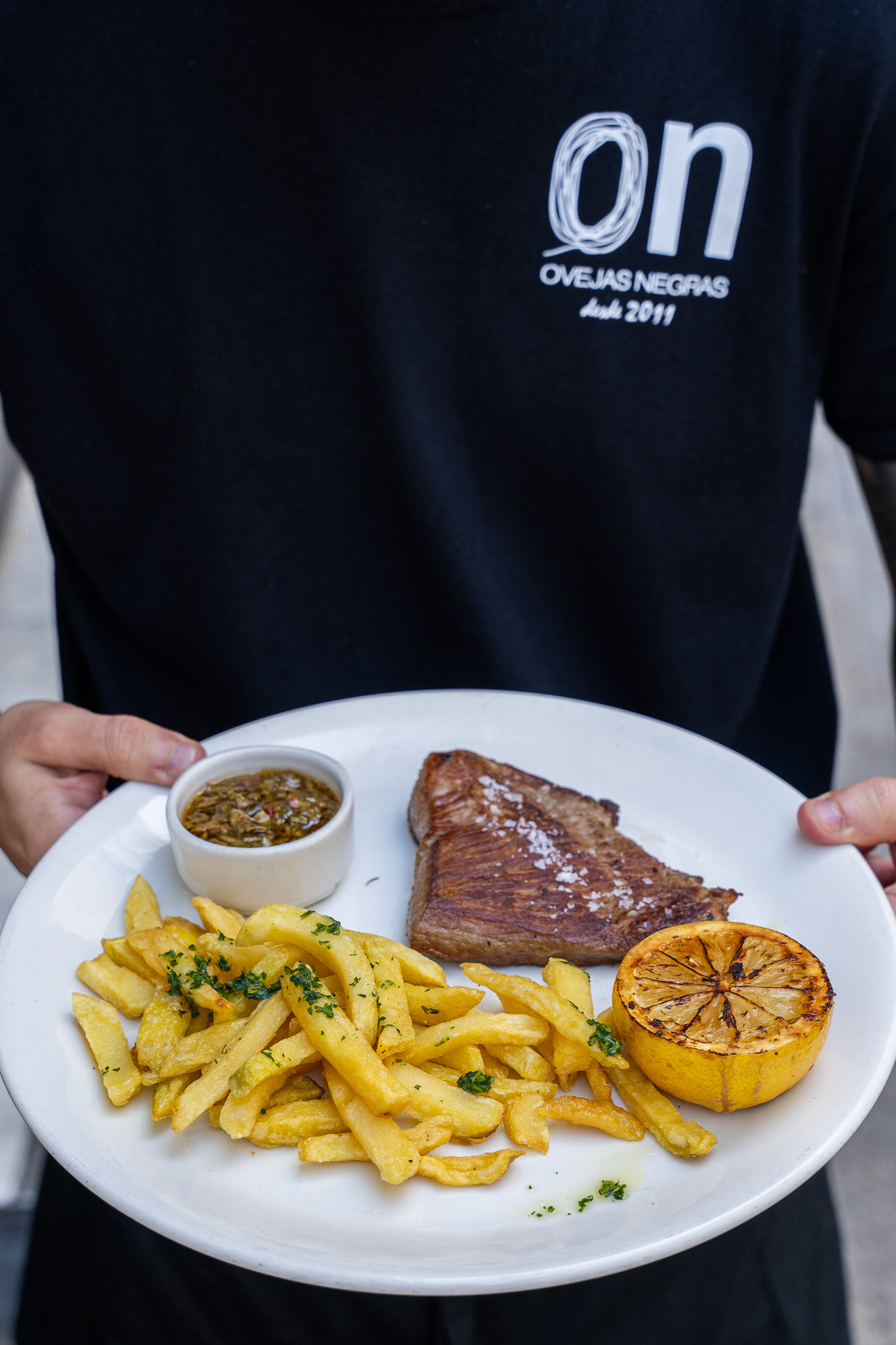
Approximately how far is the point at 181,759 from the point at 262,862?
0.44 meters

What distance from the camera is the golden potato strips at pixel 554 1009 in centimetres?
188

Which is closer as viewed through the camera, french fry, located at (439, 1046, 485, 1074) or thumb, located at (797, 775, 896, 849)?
french fry, located at (439, 1046, 485, 1074)

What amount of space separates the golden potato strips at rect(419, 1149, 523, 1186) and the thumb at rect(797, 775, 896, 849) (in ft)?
3.39

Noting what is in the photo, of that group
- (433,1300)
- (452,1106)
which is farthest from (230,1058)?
(433,1300)

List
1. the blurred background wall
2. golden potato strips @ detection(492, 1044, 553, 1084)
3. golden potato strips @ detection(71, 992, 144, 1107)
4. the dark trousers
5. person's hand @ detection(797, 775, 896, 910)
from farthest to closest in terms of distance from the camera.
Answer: the blurred background wall → the dark trousers → person's hand @ detection(797, 775, 896, 910) → golden potato strips @ detection(492, 1044, 553, 1084) → golden potato strips @ detection(71, 992, 144, 1107)

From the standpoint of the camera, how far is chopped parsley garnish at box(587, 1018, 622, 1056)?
186cm

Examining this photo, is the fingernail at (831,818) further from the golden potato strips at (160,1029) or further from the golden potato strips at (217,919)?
the golden potato strips at (160,1029)

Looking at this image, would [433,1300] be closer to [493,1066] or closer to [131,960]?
[493,1066]

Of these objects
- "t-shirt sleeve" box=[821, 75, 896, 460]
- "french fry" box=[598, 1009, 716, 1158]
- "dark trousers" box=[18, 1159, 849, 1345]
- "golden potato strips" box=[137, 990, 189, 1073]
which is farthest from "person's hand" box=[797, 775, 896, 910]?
"golden potato strips" box=[137, 990, 189, 1073]

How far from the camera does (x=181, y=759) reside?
259 cm

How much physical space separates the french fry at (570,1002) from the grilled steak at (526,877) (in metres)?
0.12

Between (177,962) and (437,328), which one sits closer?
(177,962)

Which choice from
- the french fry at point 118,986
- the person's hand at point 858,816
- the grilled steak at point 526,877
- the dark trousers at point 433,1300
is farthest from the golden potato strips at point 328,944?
the dark trousers at point 433,1300

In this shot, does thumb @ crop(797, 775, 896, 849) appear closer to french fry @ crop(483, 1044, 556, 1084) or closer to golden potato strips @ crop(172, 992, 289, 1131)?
french fry @ crop(483, 1044, 556, 1084)
